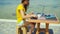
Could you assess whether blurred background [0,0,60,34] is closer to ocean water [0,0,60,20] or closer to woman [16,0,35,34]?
ocean water [0,0,60,20]

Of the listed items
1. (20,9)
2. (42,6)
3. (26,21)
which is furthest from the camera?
(42,6)

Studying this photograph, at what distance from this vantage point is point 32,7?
276 inches

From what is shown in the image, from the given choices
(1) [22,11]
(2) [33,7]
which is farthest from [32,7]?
(1) [22,11]

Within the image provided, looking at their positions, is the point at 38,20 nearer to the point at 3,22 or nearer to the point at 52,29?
the point at 52,29

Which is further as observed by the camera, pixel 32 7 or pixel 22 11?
pixel 32 7

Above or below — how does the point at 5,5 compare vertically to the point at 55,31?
above

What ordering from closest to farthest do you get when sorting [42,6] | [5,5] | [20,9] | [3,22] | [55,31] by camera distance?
[20,9] → [55,31] → [3,22] → [42,6] → [5,5]

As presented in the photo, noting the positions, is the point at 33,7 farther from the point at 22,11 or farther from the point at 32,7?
the point at 22,11

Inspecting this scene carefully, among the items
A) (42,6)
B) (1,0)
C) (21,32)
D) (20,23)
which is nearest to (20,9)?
(20,23)

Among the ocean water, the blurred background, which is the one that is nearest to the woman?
the blurred background

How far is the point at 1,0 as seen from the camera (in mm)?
7414

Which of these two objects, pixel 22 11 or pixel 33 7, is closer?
pixel 22 11

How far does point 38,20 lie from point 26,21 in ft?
0.95

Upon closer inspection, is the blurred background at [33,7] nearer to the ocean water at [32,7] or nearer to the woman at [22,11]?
the ocean water at [32,7]
